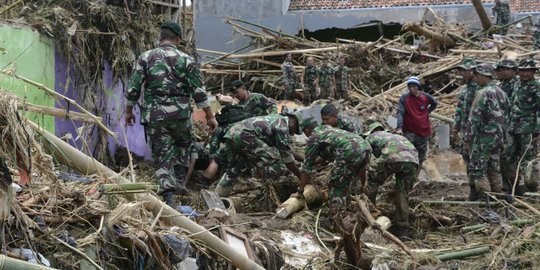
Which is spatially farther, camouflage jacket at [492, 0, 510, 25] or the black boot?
camouflage jacket at [492, 0, 510, 25]

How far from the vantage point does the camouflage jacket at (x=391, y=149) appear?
8.45 meters

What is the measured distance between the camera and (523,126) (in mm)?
10148

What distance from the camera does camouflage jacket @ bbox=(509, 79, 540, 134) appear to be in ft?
33.1

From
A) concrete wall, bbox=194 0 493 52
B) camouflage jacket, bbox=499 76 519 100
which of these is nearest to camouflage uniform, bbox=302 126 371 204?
camouflage jacket, bbox=499 76 519 100

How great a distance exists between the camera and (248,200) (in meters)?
9.34

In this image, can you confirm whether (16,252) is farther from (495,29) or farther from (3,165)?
(495,29)

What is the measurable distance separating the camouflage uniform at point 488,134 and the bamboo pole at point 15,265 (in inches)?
273

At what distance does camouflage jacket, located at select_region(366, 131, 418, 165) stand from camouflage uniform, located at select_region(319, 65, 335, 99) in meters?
9.60

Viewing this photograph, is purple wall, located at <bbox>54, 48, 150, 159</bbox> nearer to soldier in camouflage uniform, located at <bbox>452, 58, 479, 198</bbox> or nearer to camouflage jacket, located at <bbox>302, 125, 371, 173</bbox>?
camouflage jacket, located at <bbox>302, 125, 371, 173</bbox>

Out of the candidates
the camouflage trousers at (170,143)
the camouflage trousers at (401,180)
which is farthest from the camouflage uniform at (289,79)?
the camouflage trousers at (170,143)

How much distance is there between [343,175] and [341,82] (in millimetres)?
10443

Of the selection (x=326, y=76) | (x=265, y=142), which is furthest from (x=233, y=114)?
(x=326, y=76)

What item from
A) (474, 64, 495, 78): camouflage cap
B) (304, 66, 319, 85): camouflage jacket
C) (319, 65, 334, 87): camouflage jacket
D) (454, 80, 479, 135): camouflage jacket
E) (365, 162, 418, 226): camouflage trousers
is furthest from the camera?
(304, 66, 319, 85): camouflage jacket

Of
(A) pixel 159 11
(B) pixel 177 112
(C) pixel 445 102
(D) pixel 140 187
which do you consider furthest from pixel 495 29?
(D) pixel 140 187
